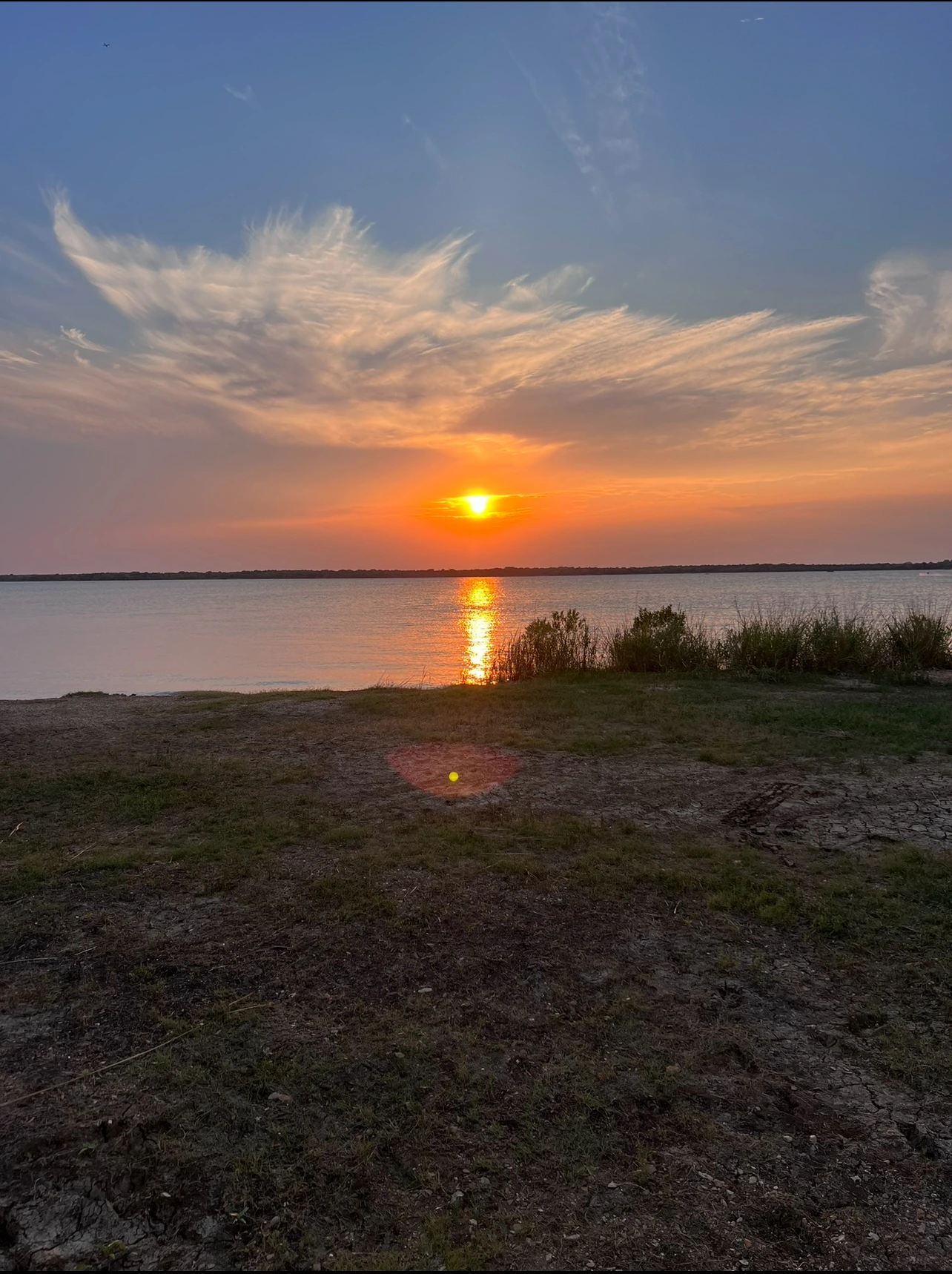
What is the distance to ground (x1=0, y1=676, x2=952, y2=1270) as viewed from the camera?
2.31 metres

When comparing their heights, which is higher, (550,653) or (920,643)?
(920,643)

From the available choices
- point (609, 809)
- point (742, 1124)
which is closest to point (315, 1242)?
point (742, 1124)

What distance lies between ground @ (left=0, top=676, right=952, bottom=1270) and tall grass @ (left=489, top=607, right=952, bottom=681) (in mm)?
7821

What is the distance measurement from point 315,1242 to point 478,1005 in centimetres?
127

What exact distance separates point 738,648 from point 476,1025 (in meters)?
12.6

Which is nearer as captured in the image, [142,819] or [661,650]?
[142,819]

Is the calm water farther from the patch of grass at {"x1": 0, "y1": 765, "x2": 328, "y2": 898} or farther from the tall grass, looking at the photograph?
the patch of grass at {"x1": 0, "y1": 765, "x2": 328, "y2": 898}

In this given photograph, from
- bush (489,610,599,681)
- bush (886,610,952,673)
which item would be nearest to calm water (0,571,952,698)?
bush (489,610,599,681)

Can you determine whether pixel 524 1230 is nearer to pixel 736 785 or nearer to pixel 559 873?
pixel 559 873

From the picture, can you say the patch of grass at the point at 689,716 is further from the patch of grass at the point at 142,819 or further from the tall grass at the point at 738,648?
the patch of grass at the point at 142,819

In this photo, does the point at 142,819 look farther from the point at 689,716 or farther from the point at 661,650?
the point at 661,650

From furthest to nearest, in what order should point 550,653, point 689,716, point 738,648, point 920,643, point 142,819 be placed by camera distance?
point 550,653 < point 738,648 < point 920,643 < point 689,716 < point 142,819

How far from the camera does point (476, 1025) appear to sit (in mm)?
3266

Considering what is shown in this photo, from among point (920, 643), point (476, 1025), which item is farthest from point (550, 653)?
point (476, 1025)
